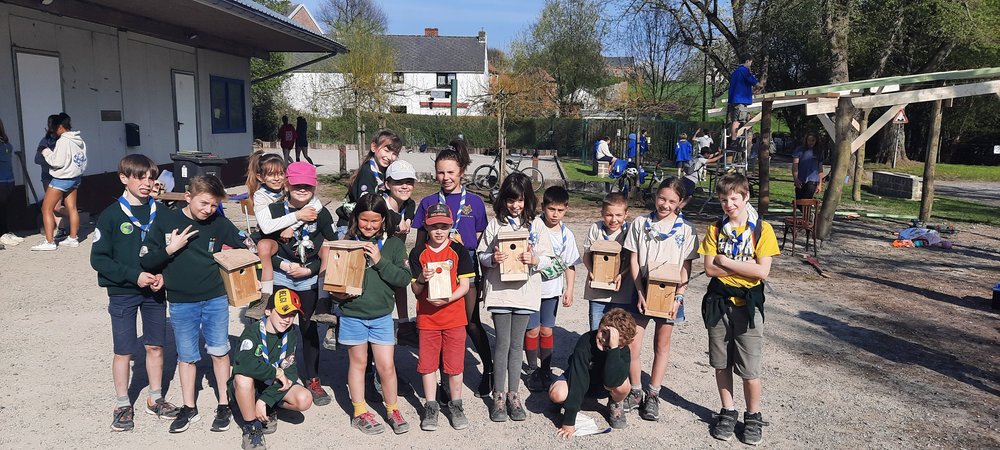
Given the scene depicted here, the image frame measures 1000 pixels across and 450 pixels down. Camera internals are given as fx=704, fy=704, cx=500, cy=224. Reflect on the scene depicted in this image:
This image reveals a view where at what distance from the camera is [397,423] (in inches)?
180

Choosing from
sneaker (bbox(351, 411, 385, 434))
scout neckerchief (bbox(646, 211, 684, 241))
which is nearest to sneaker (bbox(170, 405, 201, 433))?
sneaker (bbox(351, 411, 385, 434))

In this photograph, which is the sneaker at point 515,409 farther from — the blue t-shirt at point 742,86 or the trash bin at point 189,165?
the trash bin at point 189,165

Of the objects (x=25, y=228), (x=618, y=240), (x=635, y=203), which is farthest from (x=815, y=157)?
(x=25, y=228)

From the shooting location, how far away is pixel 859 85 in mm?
9953

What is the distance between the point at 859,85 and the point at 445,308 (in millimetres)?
8028

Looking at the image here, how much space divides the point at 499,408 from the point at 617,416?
0.80 metres

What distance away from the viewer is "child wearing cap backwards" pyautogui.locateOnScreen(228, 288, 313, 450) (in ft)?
14.0

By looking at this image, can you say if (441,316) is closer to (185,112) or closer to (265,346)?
(265,346)

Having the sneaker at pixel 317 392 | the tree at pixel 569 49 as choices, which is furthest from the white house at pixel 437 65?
the sneaker at pixel 317 392

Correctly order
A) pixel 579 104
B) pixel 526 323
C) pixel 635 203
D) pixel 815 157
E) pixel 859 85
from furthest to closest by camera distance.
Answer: pixel 579 104
pixel 635 203
pixel 815 157
pixel 859 85
pixel 526 323

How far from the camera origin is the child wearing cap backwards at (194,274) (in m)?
4.32

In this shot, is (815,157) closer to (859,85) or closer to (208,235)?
(859,85)

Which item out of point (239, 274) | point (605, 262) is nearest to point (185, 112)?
point (239, 274)

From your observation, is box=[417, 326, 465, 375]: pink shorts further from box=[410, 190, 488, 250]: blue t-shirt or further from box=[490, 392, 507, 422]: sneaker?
box=[410, 190, 488, 250]: blue t-shirt
